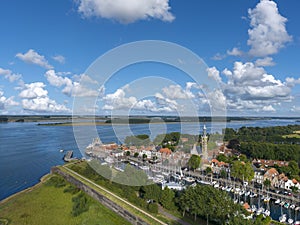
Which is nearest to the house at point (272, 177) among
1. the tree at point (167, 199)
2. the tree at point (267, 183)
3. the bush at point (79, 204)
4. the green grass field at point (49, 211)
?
the tree at point (267, 183)

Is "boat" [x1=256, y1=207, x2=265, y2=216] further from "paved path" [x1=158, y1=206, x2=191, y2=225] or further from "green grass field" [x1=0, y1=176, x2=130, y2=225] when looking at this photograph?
"green grass field" [x1=0, y1=176, x2=130, y2=225]

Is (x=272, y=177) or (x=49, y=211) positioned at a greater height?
(x=272, y=177)

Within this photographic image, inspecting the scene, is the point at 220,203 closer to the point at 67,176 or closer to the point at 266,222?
the point at 266,222

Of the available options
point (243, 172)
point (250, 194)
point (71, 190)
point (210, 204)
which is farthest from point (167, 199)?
point (243, 172)

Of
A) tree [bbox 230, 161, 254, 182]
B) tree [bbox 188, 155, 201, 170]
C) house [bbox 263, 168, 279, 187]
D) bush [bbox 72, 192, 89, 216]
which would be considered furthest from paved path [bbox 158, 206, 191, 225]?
house [bbox 263, 168, 279, 187]

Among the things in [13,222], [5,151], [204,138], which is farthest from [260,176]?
[5,151]

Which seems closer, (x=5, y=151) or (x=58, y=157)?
(x=58, y=157)

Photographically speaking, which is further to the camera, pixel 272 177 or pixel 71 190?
pixel 272 177

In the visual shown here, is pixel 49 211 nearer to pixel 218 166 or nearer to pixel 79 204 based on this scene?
pixel 79 204
